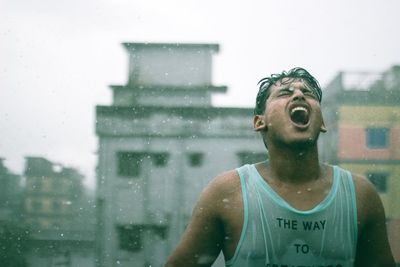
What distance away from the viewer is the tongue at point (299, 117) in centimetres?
164

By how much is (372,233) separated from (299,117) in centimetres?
47

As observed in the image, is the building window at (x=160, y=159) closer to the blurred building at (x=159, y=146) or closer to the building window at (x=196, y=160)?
the blurred building at (x=159, y=146)

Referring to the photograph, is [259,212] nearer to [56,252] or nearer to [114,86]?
[56,252]

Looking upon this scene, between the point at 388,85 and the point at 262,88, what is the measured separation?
157 inches

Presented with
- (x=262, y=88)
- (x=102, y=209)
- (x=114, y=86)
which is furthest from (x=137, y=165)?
(x=262, y=88)

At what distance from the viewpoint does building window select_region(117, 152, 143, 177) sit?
26.8 ft

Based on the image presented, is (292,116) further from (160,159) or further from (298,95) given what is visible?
(160,159)

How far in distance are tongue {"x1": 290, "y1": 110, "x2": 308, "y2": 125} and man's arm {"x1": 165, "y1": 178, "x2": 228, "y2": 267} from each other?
0.34 metres

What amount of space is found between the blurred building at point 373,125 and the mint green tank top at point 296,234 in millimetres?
3033

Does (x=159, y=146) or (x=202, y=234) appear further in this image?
(x=159, y=146)

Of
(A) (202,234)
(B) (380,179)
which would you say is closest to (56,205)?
(B) (380,179)

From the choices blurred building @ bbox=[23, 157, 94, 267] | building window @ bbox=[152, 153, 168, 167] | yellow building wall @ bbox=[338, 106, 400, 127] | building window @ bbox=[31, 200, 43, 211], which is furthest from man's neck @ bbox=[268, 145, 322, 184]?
building window @ bbox=[152, 153, 168, 167]

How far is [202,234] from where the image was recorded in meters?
1.69

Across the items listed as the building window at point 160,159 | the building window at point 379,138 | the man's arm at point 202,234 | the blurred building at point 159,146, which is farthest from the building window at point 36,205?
the man's arm at point 202,234
